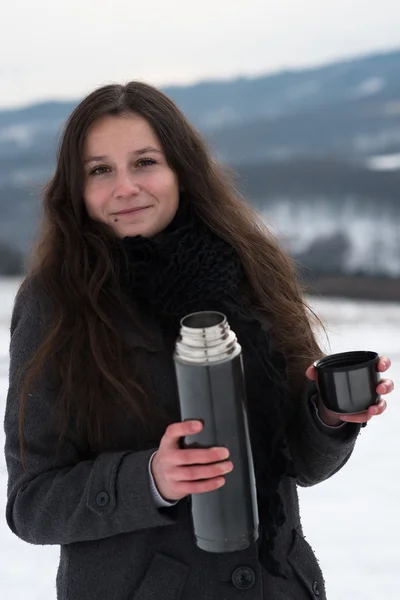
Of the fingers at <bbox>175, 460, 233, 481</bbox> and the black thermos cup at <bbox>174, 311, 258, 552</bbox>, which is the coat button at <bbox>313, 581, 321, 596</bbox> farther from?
the fingers at <bbox>175, 460, 233, 481</bbox>

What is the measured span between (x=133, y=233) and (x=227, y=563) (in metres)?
0.50

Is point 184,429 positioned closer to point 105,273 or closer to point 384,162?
point 105,273

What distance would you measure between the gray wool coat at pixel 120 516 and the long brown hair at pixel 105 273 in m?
0.03

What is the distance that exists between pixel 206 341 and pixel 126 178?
398 millimetres

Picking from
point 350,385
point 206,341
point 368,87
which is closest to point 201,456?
point 206,341

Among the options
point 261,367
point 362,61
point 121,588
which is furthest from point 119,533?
point 362,61

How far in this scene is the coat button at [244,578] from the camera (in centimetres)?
104

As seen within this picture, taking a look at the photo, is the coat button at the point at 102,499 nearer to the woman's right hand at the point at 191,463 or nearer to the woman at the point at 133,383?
the woman at the point at 133,383

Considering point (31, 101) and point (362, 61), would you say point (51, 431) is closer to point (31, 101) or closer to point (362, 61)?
point (31, 101)

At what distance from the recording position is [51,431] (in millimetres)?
1039

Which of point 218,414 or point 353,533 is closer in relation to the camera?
point 218,414

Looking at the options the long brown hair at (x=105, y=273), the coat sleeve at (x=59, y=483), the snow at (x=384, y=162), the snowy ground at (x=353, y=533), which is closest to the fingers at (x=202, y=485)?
the coat sleeve at (x=59, y=483)

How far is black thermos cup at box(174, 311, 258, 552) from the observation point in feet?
2.74

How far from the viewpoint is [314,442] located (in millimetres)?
1125
